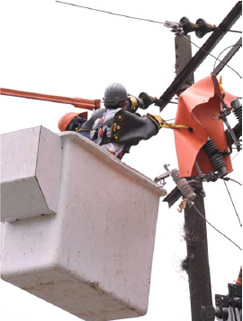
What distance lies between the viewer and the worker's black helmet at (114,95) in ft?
31.2

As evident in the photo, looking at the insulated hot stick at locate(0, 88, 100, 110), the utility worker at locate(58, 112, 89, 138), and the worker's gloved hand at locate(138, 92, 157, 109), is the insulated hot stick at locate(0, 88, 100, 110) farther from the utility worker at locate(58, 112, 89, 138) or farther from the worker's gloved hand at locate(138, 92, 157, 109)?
the worker's gloved hand at locate(138, 92, 157, 109)

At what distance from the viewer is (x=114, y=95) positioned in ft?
31.2

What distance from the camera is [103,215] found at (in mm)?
8406

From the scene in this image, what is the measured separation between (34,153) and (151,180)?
1037 mm

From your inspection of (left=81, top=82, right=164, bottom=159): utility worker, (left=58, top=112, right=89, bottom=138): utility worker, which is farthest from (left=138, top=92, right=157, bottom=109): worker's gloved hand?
(left=81, top=82, right=164, bottom=159): utility worker

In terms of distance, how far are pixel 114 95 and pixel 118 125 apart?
372 mm

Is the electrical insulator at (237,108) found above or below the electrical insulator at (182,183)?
above

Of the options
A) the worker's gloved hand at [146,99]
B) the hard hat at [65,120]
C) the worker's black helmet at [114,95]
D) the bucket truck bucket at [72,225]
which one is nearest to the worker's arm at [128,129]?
the worker's black helmet at [114,95]

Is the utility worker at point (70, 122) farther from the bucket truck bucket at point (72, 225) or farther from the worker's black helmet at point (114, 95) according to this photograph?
the bucket truck bucket at point (72, 225)

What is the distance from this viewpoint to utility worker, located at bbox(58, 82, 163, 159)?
361 inches

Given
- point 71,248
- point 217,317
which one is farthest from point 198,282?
point 71,248

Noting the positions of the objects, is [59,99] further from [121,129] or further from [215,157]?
[215,157]

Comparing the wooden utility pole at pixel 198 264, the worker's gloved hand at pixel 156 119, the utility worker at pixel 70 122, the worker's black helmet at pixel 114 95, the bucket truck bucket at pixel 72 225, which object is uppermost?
the worker's black helmet at pixel 114 95

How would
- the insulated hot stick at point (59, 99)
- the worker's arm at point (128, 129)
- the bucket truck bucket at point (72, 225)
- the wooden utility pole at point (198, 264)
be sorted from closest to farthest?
1. the bucket truck bucket at point (72, 225)
2. the worker's arm at point (128, 129)
3. the insulated hot stick at point (59, 99)
4. the wooden utility pole at point (198, 264)
